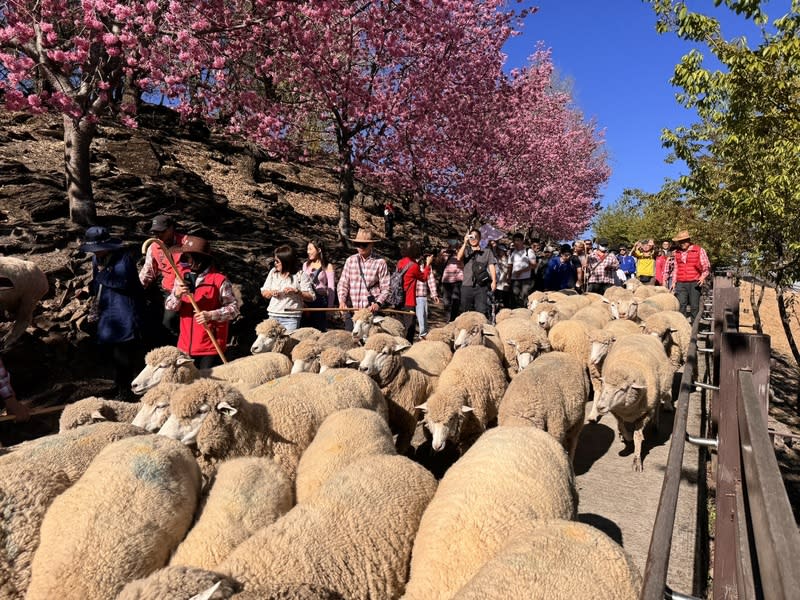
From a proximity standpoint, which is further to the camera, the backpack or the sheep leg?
the backpack

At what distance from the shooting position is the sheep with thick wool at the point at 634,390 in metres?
4.93

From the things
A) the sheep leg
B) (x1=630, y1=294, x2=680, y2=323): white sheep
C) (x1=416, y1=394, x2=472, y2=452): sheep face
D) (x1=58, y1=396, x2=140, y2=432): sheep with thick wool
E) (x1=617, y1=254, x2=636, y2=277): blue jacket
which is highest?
(x1=617, y1=254, x2=636, y2=277): blue jacket

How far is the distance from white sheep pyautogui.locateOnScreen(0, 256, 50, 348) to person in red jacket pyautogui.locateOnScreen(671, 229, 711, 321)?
10.1 meters

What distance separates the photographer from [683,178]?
27.3 feet

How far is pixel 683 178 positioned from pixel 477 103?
7.99 meters

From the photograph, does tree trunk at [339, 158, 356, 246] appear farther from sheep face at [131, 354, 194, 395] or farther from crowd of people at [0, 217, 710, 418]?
sheep face at [131, 354, 194, 395]

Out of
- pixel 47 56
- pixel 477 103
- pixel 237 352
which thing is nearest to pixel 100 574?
pixel 237 352

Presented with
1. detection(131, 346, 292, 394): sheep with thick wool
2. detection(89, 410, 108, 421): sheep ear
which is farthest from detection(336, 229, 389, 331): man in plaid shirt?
detection(89, 410, 108, 421): sheep ear

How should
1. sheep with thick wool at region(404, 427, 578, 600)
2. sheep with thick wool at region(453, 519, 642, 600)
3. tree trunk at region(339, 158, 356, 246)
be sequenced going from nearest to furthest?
sheep with thick wool at region(453, 519, 642, 600) < sheep with thick wool at region(404, 427, 578, 600) < tree trunk at region(339, 158, 356, 246)

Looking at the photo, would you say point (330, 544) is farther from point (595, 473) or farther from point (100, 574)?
point (595, 473)

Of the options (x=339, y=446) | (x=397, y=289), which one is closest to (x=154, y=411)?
(x=339, y=446)

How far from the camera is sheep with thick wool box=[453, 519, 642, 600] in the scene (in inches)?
68.5

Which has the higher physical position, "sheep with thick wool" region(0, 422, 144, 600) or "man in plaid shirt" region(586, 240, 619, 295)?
"man in plaid shirt" region(586, 240, 619, 295)

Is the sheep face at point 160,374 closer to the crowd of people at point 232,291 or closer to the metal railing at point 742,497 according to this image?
the crowd of people at point 232,291
